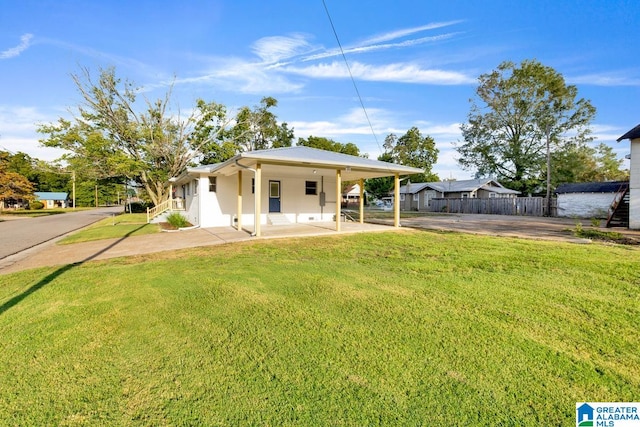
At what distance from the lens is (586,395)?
2121mm

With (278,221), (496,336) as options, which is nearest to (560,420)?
(496,336)

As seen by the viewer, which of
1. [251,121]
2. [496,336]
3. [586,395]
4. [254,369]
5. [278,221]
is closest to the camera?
[586,395]

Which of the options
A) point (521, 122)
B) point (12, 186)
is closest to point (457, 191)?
point (521, 122)

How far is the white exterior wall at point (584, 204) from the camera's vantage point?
65.4 ft

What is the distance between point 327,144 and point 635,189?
33937 millimetres

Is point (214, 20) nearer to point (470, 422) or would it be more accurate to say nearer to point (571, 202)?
point (470, 422)

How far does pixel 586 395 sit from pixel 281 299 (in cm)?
308

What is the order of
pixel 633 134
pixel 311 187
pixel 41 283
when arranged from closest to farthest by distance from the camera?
pixel 41 283 < pixel 633 134 < pixel 311 187

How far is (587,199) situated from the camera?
20.7 m

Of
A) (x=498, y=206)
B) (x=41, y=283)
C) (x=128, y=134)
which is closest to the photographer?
(x=41, y=283)

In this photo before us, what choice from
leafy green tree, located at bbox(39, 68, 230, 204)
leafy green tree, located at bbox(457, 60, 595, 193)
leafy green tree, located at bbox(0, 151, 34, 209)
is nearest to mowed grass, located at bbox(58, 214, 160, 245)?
leafy green tree, located at bbox(39, 68, 230, 204)

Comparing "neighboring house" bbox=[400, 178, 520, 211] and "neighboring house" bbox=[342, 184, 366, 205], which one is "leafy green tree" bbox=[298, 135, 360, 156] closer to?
"neighboring house" bbox=[342, 184, 366, 205]

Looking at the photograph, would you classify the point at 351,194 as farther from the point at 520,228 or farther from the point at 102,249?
the point at 102,249

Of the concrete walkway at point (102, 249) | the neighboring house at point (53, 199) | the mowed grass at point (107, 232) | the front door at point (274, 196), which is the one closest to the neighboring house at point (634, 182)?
the concrete walkway at point (102, 249)
